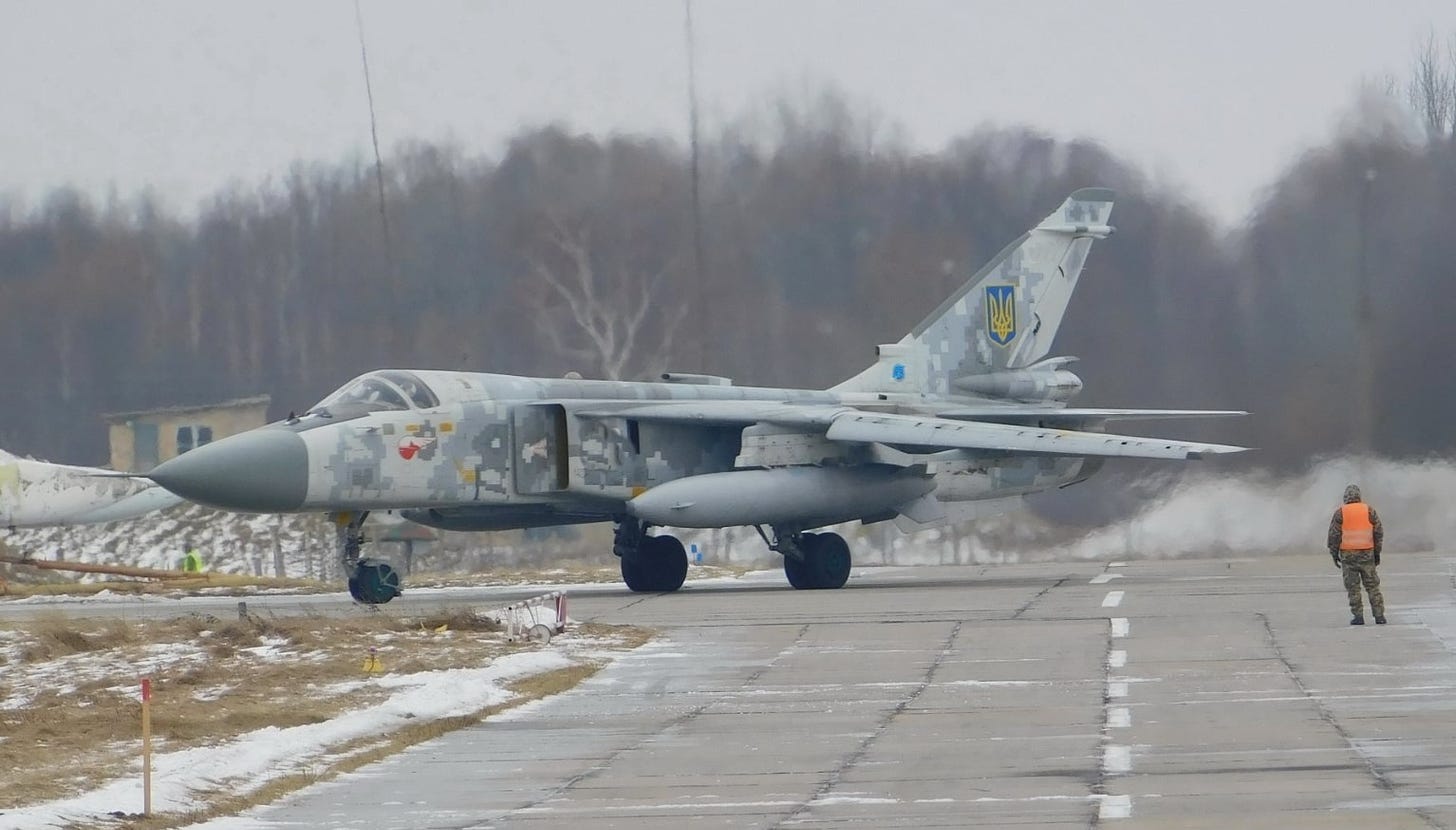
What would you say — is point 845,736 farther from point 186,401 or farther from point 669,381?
point 186,401

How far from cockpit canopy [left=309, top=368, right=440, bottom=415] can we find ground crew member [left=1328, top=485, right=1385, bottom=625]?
371 inches

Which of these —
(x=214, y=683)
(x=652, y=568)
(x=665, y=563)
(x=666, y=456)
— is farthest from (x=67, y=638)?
(x=665, y=563)

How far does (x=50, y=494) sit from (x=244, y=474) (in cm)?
1436

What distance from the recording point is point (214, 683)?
14.0 meters

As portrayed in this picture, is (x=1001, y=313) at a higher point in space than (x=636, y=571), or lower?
higher

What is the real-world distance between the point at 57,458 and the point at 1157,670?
24.5m

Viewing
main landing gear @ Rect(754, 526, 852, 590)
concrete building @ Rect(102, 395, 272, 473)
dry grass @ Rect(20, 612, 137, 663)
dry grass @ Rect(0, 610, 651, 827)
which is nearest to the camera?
dry grass @ Rect(0, 610, 651, 827)

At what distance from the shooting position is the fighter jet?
107 ft

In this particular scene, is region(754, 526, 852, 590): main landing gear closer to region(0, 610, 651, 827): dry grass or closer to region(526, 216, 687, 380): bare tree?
region(0, 610, 651, 827): dry grass

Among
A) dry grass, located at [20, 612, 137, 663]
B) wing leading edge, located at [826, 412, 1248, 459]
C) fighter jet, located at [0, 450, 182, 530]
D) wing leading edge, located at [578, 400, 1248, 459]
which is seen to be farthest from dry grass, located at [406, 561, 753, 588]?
dry grass, located at [20, 612, 137, 663]

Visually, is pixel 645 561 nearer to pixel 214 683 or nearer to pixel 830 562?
pixel 830 562

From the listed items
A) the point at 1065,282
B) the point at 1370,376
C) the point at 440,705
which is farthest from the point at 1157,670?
the point at 1370,376

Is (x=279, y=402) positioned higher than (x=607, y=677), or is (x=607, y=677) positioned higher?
(x=279, y=402)

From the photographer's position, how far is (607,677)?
14.4 meters
